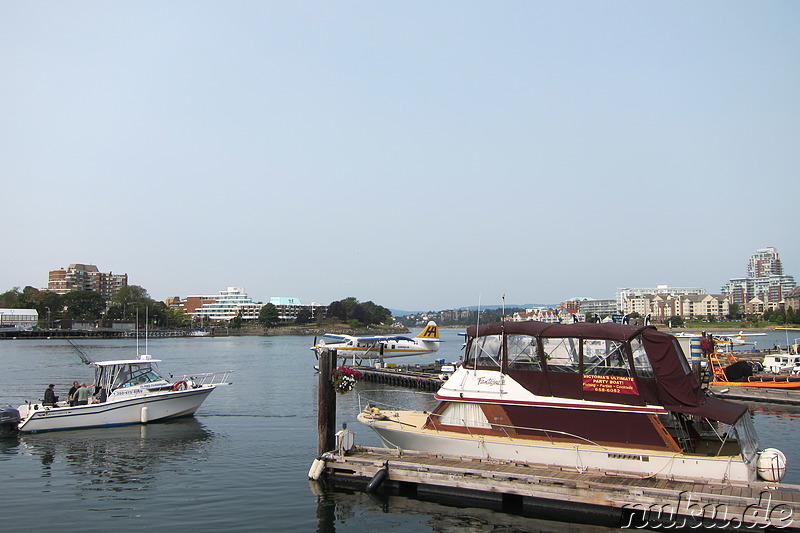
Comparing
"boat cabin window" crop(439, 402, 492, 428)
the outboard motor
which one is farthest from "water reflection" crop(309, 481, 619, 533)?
the outboard motor

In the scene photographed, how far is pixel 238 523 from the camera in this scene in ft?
51.1

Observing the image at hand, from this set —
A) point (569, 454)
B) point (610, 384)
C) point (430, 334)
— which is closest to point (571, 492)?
point (569, 454)

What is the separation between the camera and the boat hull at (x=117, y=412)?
1044 inches

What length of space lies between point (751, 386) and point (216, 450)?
35.0m

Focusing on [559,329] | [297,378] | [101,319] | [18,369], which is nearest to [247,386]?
[297,378]

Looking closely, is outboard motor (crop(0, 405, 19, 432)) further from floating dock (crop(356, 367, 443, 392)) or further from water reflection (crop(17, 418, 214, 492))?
floating dock (crop(356, 367, 443, 392))

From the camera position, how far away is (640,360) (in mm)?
16281

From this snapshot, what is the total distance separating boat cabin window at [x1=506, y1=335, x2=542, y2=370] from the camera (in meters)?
17.5

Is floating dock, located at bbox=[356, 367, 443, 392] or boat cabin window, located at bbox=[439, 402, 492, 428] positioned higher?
boat cabin window, located at bbox=[439, 402, 492, 428]

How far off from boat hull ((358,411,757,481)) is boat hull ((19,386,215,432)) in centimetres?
1404

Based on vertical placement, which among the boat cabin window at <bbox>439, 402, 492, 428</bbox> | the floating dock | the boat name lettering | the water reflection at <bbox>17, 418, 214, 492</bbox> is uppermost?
the boat name lettering

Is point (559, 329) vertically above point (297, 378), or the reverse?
point (559, 329)

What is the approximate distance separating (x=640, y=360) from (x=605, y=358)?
892mm

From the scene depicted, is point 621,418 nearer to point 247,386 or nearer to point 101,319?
point 247,386
